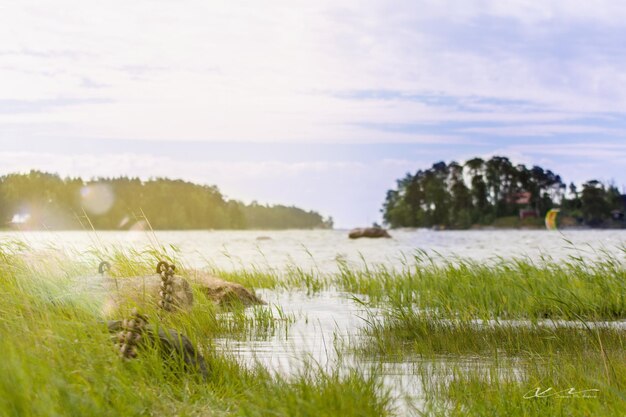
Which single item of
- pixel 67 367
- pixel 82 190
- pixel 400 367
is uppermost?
pixel 82 190

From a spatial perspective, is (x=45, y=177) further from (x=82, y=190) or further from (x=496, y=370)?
(x=496, y=370)

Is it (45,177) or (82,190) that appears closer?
(45,177)

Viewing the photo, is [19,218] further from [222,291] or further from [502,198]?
[502,198]

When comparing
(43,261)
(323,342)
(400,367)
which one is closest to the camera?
(400,367)

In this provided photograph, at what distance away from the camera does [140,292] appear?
943 cm

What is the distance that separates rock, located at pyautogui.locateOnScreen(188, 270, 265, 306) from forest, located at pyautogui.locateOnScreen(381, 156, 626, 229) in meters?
114

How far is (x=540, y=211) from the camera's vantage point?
12188cm

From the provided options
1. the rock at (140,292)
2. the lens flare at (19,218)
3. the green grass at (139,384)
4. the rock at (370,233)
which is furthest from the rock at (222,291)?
the rock at (370,233)

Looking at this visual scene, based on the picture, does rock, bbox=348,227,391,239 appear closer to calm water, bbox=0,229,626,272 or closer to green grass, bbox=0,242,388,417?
calm water, bbox=0,229,626,272

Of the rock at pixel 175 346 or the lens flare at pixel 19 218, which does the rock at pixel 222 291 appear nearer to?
the lens flare at pixel 19 218

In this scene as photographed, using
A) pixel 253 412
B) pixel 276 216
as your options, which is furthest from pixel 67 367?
pixel 276 216

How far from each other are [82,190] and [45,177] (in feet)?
54.8

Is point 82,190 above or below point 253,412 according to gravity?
above

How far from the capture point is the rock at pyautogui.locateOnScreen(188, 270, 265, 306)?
470 inches
